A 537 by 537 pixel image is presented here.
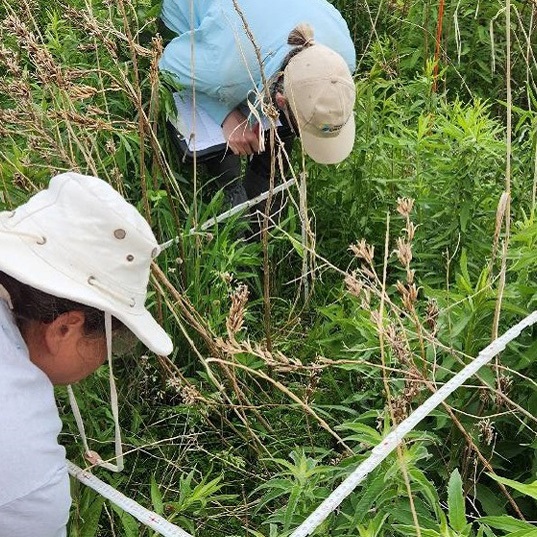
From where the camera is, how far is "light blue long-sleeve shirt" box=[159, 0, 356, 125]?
7.37 ft

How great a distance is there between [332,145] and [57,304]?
1.23 meters

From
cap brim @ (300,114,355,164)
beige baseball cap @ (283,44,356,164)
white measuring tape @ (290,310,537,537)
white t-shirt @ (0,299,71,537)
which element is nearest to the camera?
white t-shirt @ (0,299,71,537)

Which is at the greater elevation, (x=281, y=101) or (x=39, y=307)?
(x=39, y=307)

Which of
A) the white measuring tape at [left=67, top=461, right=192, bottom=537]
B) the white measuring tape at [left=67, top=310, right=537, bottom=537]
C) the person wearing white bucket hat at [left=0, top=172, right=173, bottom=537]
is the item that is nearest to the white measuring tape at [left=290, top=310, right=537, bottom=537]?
the white measuring tape at [left=67, top=310, right=537, bottom=537]

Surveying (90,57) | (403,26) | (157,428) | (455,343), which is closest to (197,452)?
A: (157,428)

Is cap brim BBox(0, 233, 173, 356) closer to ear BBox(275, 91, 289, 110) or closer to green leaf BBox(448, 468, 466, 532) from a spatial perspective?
green leaf BBox(448, 468, 466, 532)

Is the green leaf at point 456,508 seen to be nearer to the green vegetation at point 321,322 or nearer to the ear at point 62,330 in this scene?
the green vegetation at point 321,322

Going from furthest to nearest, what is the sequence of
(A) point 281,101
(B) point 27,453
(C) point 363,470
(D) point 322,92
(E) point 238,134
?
(E) point 238,134 < (A) point 281,101 < (D) point 322,92 < (C) point 363,470 < (B) point 27,453

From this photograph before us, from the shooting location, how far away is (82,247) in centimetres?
119

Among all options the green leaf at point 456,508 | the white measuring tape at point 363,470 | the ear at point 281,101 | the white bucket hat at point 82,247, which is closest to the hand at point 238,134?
the ear at point 281,101

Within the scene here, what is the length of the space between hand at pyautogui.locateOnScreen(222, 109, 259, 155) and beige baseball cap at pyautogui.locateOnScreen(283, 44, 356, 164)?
0.26 m

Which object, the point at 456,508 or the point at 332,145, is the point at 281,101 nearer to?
the point at 332,145

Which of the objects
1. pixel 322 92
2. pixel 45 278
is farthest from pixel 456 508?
pixel 322 92

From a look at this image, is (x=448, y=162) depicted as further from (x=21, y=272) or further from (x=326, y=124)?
(x=21, y=272)
